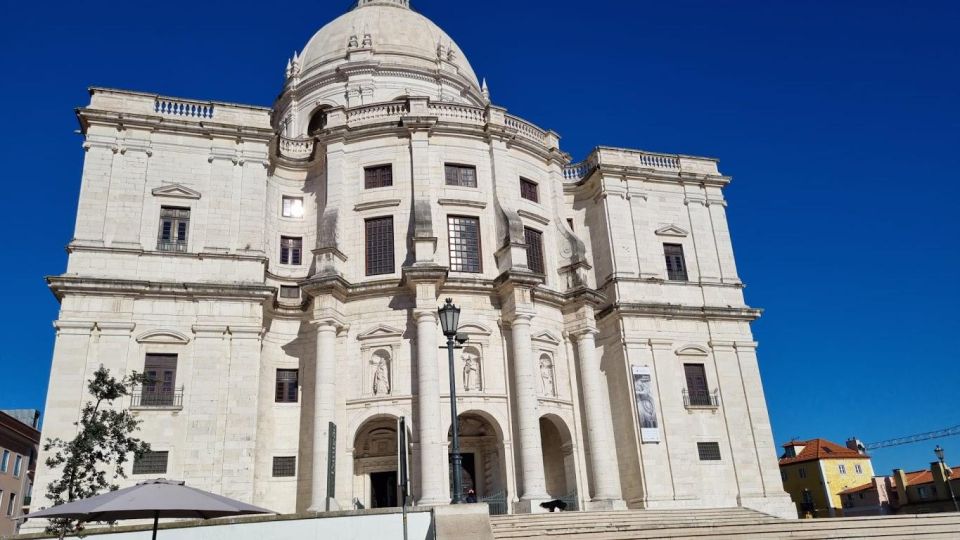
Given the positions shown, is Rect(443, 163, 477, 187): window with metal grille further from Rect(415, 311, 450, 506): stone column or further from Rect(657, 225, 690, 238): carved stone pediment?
Rect(657, 225, 690, 238): carved stone pediment

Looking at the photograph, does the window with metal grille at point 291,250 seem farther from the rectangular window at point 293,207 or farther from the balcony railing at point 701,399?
the balcony railing at point 701,399

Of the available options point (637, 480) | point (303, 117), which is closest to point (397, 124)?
point (303, 117)

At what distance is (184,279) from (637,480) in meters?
19.8

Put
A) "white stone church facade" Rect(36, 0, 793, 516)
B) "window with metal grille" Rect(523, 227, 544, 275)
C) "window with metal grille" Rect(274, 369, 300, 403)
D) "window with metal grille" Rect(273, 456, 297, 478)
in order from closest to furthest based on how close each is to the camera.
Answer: "white stone church facade" Rect(36, 0, 793, 516) < "window with metal grille" Rect(273, 456, 297, 478) < "window with metal grille" Rect(274, 369, 300, 403) < "window with metal grille" Rect(523, 227, 544, 275)

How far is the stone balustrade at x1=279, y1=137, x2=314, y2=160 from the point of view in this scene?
32.6 m

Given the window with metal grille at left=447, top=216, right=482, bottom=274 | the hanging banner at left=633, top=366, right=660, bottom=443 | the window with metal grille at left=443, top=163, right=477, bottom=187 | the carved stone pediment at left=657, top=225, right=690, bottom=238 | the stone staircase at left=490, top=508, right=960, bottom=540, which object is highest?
the window with metal grille at left=443, top=163, right=477, bottom=187

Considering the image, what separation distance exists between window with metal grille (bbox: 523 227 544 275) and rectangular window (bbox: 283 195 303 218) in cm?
1018

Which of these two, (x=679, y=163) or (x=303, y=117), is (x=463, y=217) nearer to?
(x=679, y=163)

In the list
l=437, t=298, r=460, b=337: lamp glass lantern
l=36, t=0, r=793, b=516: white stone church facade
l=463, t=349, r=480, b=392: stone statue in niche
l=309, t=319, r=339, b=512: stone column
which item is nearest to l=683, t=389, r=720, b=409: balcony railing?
A: l=36, t=0, r=793, b=516: white stone church facade

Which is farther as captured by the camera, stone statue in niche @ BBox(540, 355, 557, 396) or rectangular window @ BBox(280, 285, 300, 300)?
rectangular window @ BBox(280, 285, 300, 300)

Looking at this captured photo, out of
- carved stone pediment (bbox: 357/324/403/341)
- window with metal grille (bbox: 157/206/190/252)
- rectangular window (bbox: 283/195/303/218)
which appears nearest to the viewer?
window with metal grille (bbox: 157/206/190/252)

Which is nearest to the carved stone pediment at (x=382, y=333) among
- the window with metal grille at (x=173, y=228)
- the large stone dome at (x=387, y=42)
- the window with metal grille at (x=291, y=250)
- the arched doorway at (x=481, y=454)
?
the arched doorway at (x=481, y=454)

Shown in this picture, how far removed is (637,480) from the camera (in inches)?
1153

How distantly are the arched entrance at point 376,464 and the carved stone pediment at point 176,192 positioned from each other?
11.4 m
